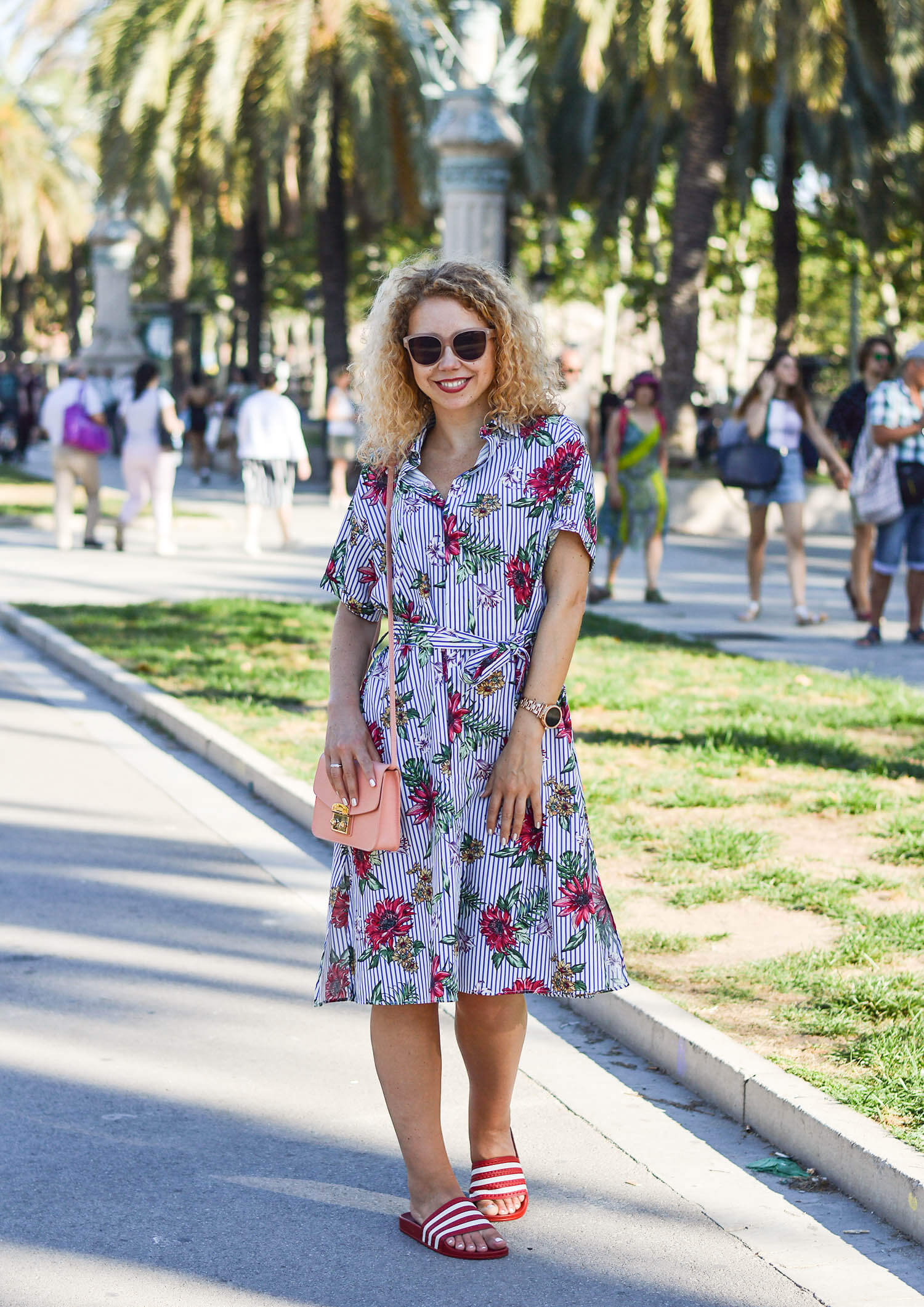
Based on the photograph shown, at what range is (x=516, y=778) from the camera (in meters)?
3.13

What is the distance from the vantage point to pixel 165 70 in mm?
23484

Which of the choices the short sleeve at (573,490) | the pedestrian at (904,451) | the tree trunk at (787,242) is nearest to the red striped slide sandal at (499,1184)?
the short sleeve at (573,490)

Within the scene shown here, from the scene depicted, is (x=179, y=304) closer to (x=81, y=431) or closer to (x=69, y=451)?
(x=69, y=451)

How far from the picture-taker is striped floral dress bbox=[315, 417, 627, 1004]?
3.16 meters

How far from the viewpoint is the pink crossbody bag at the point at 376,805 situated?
3.12 metres

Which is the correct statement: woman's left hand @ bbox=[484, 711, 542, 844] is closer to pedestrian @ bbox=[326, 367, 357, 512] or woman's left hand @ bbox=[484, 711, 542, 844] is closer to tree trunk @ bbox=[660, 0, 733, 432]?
tree trunk @ bbox=[660, 0, 733, 432]

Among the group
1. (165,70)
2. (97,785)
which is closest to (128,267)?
(165,70)

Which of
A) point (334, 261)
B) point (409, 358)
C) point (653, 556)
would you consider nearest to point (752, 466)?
point (653, 556)

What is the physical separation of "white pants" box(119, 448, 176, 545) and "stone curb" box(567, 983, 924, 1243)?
41.2 feet

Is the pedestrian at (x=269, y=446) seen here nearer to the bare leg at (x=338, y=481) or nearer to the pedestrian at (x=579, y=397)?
the pedestrian at (x=579, y=397)

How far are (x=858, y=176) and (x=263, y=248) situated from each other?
11317 mm

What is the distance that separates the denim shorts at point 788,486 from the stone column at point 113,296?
2377cm

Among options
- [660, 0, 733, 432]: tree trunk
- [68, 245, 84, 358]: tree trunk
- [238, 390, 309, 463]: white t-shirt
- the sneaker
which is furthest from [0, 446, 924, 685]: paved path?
[68, 245, 84, 358]: tree trunk

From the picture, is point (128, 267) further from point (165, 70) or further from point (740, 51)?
point (740, 51)
